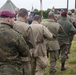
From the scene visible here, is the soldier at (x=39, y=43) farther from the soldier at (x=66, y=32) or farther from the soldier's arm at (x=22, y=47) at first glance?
the soldier's arm at (x=22, y=47)

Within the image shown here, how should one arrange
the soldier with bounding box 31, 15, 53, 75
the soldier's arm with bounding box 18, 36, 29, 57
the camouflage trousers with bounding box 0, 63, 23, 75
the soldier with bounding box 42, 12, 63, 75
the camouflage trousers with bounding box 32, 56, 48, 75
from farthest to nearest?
1. the soldier with bounding box 42, 12, 63, 75
2. the camouflage trousers with bounding box 32, 56, 48, 75
3. the soldier with bounding box 31, 15, 53, 75
4. the soldier's arm with bounding box 18, 36, 29, 57
5. the camouflage trousers with bounding box 0, 63, 23, 75

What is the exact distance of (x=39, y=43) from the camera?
8.24 meters

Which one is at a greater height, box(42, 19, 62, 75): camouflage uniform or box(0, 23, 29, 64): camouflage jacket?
box(0, 23, 29, 64): camouflage jacket

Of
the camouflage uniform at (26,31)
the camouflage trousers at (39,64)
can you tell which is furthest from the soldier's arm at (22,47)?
the camouflage trousers at (39,64)

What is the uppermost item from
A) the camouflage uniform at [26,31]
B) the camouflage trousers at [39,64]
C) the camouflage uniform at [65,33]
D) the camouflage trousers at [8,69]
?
the camouflage uniform at [26,31]

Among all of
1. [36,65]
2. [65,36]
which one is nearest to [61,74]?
[65,36]

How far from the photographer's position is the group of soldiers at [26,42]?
4.93 m

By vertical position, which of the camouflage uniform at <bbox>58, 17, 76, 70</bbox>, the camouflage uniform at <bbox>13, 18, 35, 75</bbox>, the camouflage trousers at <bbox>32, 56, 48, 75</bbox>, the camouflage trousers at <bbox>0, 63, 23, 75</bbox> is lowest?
the camouflage trousers at <bbox>32, 56, 48, 75</bbox>

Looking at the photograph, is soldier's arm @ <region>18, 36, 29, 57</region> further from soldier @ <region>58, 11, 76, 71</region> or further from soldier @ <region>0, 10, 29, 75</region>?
soldier @ <region>58, 11, 76, 71</region>

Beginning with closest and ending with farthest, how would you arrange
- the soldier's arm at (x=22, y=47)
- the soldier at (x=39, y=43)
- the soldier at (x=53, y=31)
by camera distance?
the soldier's arm at (x=22, y=47) < the soldier at (x=39, y=43) < the soldier at (x=53, y=31)

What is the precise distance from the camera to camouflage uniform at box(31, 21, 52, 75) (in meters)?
8.05

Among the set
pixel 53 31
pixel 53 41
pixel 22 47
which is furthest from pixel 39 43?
pixel 22 47

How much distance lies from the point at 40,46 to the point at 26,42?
1309mm

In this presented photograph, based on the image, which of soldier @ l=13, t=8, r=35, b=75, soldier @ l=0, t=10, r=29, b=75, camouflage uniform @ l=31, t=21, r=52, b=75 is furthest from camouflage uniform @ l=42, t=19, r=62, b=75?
soldier @ l=0, t=10, r=29, b=75
